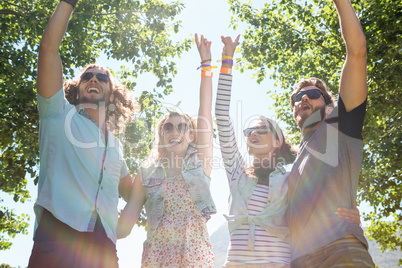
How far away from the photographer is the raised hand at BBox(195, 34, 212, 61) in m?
4.67

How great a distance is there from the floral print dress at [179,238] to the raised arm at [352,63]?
6.07 ft

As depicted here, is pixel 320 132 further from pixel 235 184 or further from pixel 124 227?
pixel 124 227

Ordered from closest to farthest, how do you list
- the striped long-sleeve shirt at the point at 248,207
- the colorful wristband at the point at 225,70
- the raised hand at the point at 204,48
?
the striped long-sleeve shirt at the point at 248,207 < the colorful wristband at the point at 225,70 < the raised hand at the point at 204,48

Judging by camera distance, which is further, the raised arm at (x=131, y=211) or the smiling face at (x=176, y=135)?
the smiling face at (x=176, y=135)

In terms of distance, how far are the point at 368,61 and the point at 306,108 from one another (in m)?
8.74

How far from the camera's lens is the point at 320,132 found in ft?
10.9

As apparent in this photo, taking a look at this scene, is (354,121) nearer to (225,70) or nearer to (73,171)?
(225,70)

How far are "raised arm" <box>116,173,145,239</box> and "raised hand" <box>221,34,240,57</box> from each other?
172 centimetres

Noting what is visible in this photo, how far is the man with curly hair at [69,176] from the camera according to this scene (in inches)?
112

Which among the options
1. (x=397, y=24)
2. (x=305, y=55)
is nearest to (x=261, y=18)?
(x=305, y=55)

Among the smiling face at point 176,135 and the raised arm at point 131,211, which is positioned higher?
the smiling face at point 176,135

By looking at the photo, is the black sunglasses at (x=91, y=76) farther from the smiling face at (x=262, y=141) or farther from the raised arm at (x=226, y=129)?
the smiling face at (x=262, y=141)

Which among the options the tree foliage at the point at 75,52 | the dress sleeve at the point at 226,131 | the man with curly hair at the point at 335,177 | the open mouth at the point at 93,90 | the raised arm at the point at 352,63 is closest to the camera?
the man with curly hair at the point at 335,177

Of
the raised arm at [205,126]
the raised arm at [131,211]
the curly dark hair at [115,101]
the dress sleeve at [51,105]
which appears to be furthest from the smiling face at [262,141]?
the dress sleeve at [51,105]
